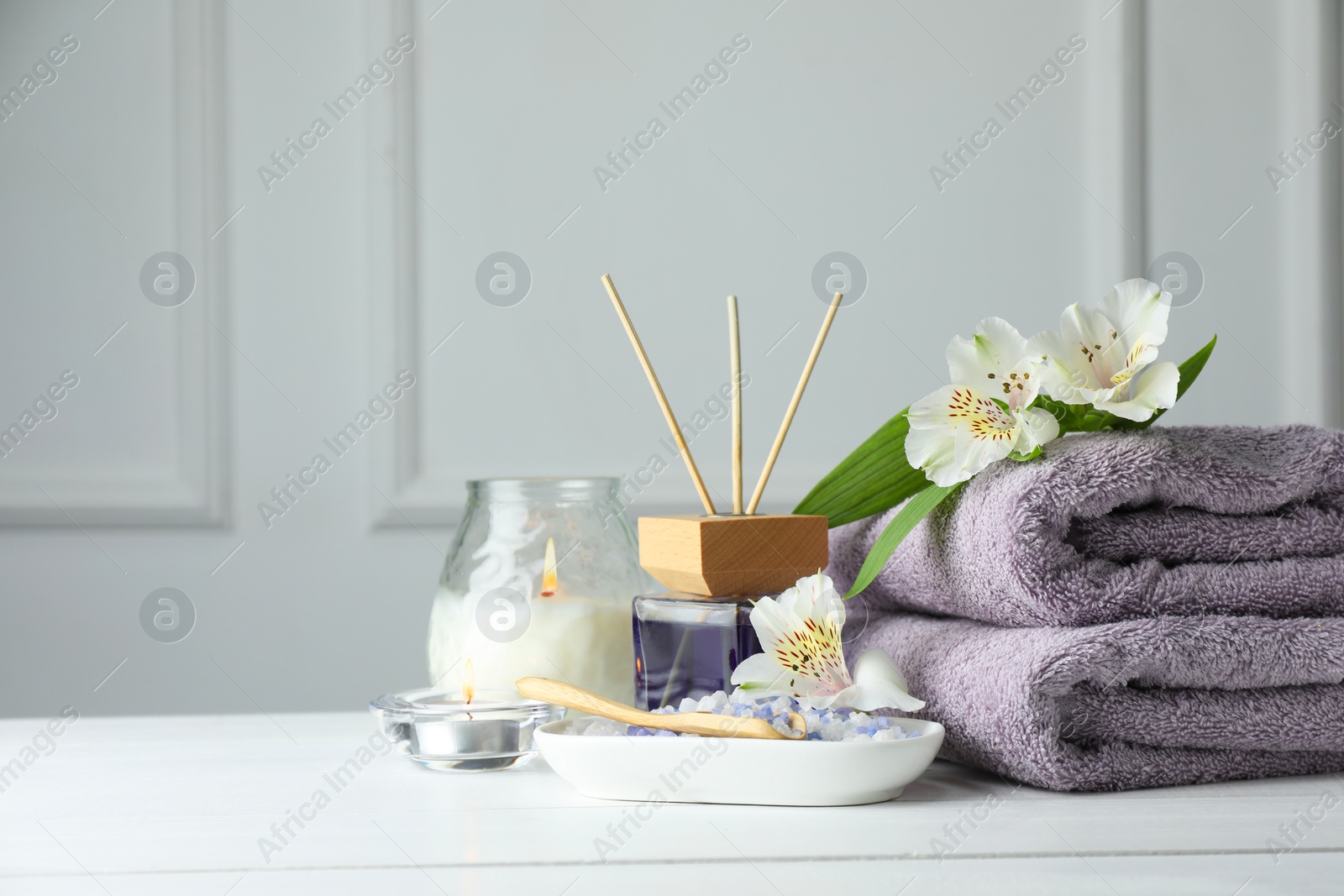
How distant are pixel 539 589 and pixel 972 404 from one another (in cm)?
23

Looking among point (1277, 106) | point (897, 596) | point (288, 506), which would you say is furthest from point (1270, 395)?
point (288, 506)

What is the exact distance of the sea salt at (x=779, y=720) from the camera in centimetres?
42

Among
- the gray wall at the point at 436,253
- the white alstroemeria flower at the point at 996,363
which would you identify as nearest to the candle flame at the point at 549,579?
the white alstroemeria flower at the point at 996,363

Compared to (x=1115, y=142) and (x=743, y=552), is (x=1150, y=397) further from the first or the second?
(x=1115, y=142)

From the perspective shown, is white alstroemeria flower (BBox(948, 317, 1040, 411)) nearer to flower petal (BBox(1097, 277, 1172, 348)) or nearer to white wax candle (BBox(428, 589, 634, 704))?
flower petal (BBox(1097, 277, 1172, 348))

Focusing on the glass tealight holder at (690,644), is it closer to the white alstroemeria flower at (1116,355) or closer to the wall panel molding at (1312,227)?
the white alstroemeria flower at (1116,355)

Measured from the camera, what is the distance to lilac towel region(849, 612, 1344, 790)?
41 cm

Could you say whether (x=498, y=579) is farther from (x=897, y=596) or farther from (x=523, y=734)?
(x=897, y=596)

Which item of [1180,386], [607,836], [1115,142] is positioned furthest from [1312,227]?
[607,836]

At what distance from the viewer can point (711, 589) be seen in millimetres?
476

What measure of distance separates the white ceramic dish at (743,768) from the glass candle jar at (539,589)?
11 cm

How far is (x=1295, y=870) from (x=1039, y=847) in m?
0.08

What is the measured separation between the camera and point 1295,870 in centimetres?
33

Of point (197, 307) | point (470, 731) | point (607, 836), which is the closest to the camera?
point (607, 836)
